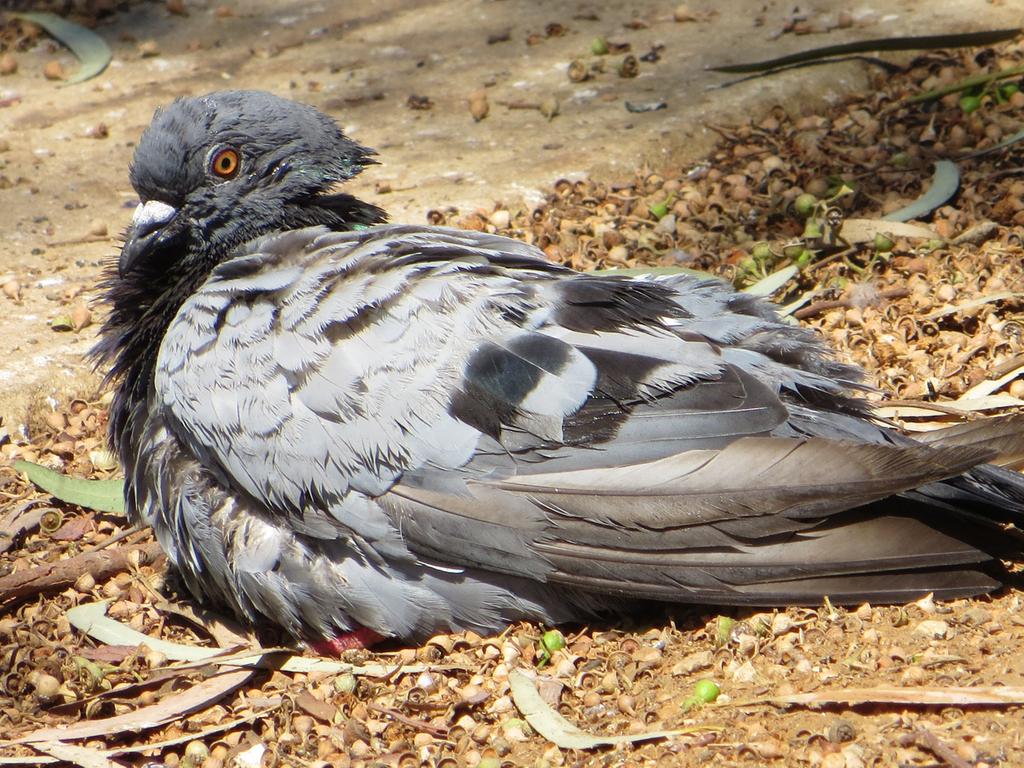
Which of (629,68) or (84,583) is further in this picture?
(629,68)

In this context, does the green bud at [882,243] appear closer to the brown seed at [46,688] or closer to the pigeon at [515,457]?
the pigeon at [515,457]

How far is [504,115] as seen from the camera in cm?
799

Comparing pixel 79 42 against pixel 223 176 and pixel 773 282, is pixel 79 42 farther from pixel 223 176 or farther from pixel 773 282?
pixel 773 282

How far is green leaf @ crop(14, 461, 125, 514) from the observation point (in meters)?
5.34

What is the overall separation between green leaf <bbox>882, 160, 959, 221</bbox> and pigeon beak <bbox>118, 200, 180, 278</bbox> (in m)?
3.48

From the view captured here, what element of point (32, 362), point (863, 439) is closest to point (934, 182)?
point (863, 439)

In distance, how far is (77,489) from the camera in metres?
5.38

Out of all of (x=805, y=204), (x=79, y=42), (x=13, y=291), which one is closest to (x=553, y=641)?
(x=805, y=204)

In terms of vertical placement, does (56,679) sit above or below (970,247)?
below

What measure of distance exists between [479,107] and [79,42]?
339 cm

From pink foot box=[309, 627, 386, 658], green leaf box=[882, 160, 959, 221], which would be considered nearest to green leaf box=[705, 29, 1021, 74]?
green leaf box=[882, 160, 959, 221]

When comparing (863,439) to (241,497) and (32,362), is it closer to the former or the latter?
(241,497)

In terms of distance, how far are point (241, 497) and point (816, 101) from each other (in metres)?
4.60

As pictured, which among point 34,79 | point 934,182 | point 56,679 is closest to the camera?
point 56,679
